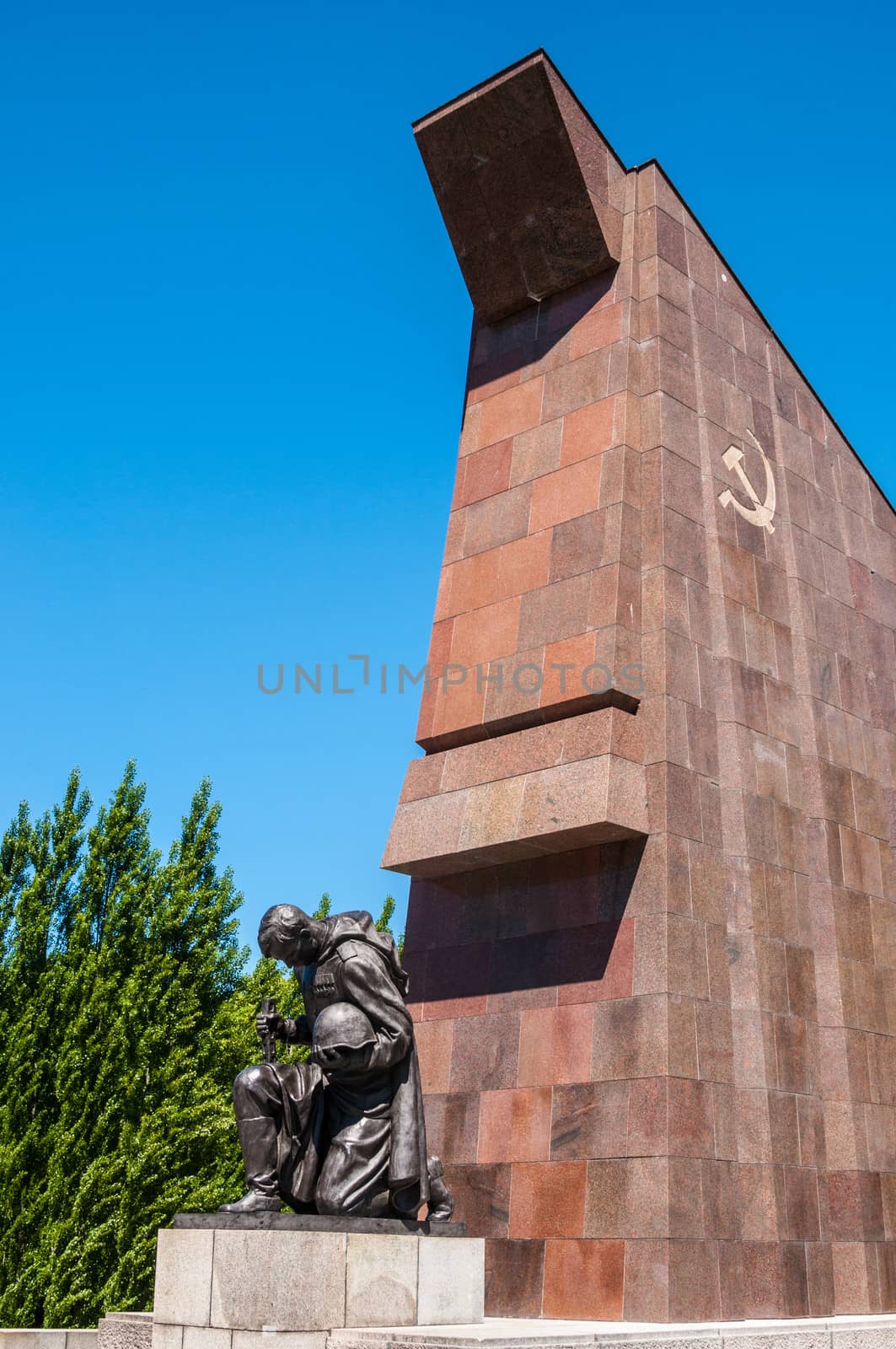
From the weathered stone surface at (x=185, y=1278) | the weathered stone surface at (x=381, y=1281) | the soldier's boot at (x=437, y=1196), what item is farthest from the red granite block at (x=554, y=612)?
the weathered stone surface at (x=185, y=1278)

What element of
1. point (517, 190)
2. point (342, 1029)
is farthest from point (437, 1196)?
point (517, 190)

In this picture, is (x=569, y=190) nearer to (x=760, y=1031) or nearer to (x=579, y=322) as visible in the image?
(x=579, y=322)

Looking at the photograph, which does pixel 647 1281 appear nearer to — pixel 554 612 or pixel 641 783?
pixel 641 783

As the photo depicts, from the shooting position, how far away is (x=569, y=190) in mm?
14844

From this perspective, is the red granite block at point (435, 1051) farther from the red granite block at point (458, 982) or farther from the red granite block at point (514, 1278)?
the red granite block at point (514, 1278)

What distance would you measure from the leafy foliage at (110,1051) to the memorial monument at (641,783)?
36.1ft

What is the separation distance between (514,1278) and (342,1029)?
3.93 metres

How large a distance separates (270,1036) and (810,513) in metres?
9.44

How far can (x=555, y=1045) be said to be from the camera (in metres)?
11.9

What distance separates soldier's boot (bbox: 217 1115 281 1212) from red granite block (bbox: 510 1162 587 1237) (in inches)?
130

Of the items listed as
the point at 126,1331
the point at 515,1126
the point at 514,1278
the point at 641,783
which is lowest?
the point at 126,1331

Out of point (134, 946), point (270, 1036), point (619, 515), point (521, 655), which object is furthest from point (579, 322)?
point (134, 946)

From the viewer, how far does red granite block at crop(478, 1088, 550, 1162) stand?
11695 millimetres

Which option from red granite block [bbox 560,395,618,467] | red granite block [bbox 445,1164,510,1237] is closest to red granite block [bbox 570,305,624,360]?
red granite block [bbox 560,395,618,467]
